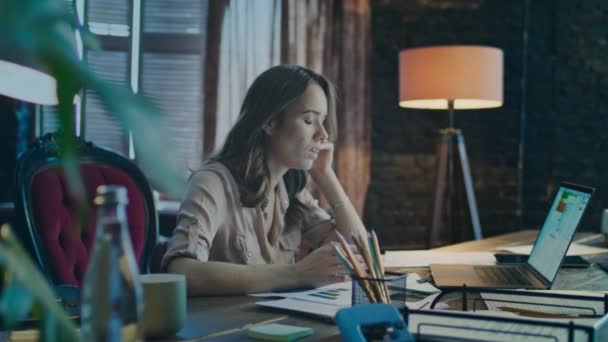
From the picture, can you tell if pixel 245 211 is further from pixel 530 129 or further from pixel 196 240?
pixel 530 129

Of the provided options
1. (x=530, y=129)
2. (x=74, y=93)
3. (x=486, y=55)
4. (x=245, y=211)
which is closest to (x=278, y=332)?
(x=74, y=93)

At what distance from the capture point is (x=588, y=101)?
426cm

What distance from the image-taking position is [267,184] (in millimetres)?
1817

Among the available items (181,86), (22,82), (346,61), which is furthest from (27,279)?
(346,61)

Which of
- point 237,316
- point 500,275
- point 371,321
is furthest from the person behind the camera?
point 500,275

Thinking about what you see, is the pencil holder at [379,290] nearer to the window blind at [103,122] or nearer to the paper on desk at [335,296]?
the paper on desk at [335,296]

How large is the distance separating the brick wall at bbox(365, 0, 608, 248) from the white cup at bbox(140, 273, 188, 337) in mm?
3152

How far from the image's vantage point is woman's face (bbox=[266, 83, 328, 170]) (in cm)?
183

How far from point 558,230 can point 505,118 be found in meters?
2.70

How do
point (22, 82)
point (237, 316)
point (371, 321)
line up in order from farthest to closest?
point (237, 316), point (22, 82), point (371, 321)

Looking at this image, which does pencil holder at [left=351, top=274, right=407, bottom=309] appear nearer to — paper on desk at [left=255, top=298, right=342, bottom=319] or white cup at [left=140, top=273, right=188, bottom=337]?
paper on desk at [left=255, top=298, right=342, bottom=319]

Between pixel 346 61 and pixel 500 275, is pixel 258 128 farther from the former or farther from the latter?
pixel 346 61

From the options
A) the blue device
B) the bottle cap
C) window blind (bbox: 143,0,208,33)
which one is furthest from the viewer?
window blind (bbox: 143,0,208,33)

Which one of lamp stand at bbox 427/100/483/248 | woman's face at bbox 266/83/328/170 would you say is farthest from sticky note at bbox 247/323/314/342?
lamp stand at bbox 427/100/483/248
